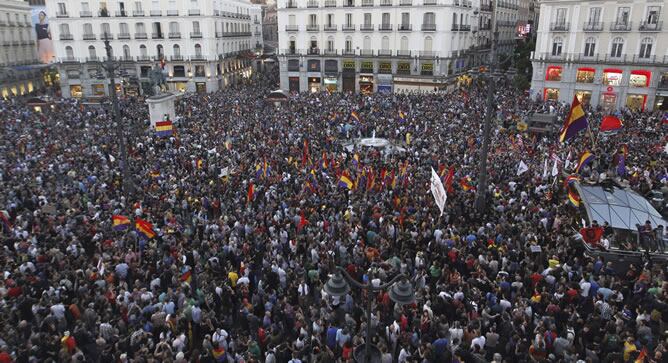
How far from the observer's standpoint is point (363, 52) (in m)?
53.0

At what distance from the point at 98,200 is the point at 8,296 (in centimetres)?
685

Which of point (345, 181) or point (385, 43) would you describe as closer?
point (345, 181)

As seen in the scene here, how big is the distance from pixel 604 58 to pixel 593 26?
2937 millimetres

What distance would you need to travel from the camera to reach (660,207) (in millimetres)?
18094

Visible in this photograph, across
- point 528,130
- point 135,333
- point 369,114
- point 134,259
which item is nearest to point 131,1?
point 369,114

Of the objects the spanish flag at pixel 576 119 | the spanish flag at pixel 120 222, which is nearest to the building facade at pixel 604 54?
the spanish flag at pixel 576 119

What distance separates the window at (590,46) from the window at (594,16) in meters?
1.44

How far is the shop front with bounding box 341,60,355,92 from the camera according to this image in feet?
177

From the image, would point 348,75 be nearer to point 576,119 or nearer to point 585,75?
point 585,75

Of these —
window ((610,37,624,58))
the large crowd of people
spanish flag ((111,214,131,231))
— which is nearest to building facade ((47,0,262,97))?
the large crowd of people

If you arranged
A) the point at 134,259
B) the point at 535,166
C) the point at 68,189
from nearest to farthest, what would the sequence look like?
1. the point at 134,259
2. the point at 68,189
3. the point at 535,166

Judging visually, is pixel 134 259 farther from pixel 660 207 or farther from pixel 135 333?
pixel 660 207

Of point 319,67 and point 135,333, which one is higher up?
point 319,67

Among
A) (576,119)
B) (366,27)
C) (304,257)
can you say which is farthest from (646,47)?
(304,257)
